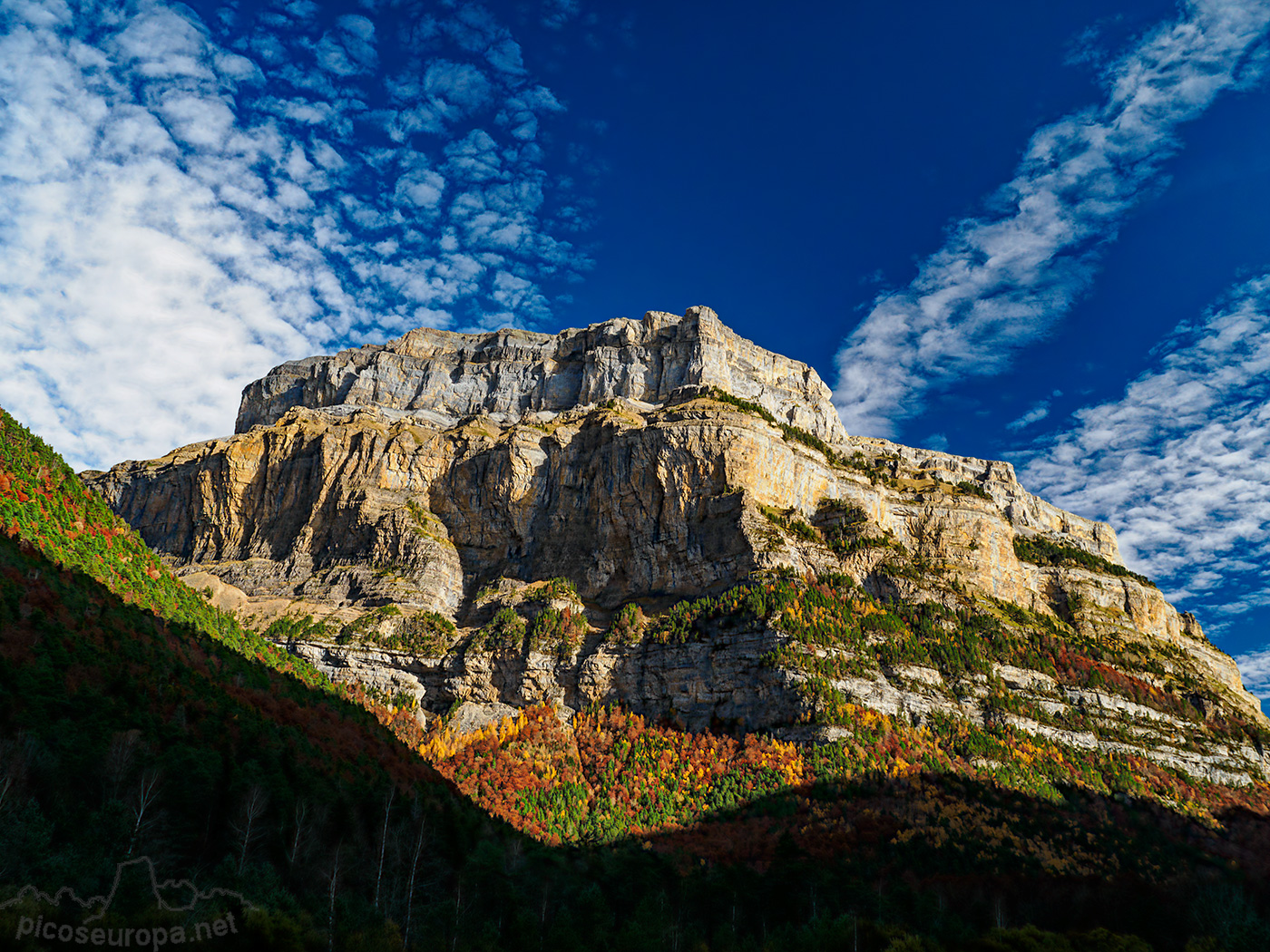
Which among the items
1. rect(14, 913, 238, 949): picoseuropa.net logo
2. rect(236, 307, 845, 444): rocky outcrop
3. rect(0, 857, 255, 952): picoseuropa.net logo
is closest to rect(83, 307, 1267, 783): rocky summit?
rect(236, 307, 845, 444): rocky outcrop

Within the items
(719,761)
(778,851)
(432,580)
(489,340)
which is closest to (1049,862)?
(778,851)

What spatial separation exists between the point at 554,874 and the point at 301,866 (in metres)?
19.1

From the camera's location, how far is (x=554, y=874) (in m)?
56.7

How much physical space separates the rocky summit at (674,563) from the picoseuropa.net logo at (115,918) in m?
75.3

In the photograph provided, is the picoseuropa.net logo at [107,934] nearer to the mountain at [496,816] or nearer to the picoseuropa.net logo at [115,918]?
the picoseuropa.net logo at [115,918]

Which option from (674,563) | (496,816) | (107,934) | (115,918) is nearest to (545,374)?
(674,563)

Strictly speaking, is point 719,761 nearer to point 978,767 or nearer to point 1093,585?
point 978,767

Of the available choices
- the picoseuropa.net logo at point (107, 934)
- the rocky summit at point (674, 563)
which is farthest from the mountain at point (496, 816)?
the rocky summit at point (674, 563)

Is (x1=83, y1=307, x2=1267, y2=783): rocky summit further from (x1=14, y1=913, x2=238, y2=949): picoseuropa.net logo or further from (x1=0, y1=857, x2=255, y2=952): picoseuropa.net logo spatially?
(x1=14, y1=913, x2=238, y2=949): picoseuropa.net logo

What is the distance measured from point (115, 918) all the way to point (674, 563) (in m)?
103

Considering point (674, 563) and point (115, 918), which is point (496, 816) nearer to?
point (115, 918)

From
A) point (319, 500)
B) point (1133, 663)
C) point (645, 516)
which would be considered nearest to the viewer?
point (1133, 663)

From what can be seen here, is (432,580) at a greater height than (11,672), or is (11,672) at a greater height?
(432,580)

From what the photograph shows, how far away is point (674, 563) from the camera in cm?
12669
